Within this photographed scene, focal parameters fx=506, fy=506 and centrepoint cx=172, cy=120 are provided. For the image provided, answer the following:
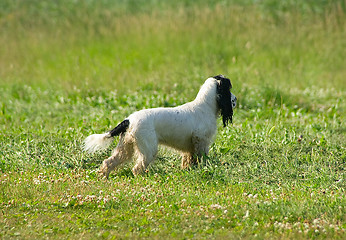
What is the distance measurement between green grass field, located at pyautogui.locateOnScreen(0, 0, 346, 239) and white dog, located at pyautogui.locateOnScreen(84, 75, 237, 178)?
10.8 inches

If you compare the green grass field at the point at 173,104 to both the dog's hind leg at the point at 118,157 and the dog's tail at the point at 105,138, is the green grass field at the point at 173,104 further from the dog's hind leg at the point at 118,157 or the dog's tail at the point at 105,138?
the dog's tail at the point at 105,138

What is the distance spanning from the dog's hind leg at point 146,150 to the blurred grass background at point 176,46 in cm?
434

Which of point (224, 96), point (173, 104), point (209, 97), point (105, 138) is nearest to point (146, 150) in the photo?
point (105, 138)

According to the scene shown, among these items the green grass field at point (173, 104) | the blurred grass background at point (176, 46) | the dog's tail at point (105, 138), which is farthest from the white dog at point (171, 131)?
the blurred grass background at point (176, 46)

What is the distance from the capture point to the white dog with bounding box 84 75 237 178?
6270 millimetres

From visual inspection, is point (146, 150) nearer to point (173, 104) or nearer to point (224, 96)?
point (224, 96)

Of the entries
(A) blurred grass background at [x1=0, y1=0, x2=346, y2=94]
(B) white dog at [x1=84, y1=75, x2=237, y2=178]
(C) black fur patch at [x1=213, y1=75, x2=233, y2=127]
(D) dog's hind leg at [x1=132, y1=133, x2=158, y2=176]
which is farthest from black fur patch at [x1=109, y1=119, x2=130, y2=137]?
(A) blurred grass background at [x1=0, y1=0, x2=346, y2=94]

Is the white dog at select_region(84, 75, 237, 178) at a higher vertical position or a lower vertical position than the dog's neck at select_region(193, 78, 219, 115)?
lower

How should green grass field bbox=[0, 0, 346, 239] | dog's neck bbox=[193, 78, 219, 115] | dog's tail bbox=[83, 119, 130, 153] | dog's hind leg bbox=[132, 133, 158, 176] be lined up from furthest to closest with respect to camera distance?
1. dog's neck bbox=[193, 78, 219, 115]
2. dog's tail bbox=[83, 119, 130, 153]
3. dog's hind leg bbox=[132, 133, 158, 176]
4. green grass field bbox=[0, 0, 346, 239]

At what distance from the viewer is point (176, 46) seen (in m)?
13.4

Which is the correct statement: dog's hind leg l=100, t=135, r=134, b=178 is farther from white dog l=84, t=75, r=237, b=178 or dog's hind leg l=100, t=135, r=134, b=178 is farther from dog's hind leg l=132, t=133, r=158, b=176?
dog's hind leg l=132, t=133, r=158, b=176

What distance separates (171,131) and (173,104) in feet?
11.2

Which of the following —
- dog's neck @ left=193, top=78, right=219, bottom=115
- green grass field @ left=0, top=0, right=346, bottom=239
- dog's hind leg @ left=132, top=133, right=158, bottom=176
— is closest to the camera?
green grass field @ left=0, top=0, right=346, bottom=239

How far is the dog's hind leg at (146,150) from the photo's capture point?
20.4 ft
